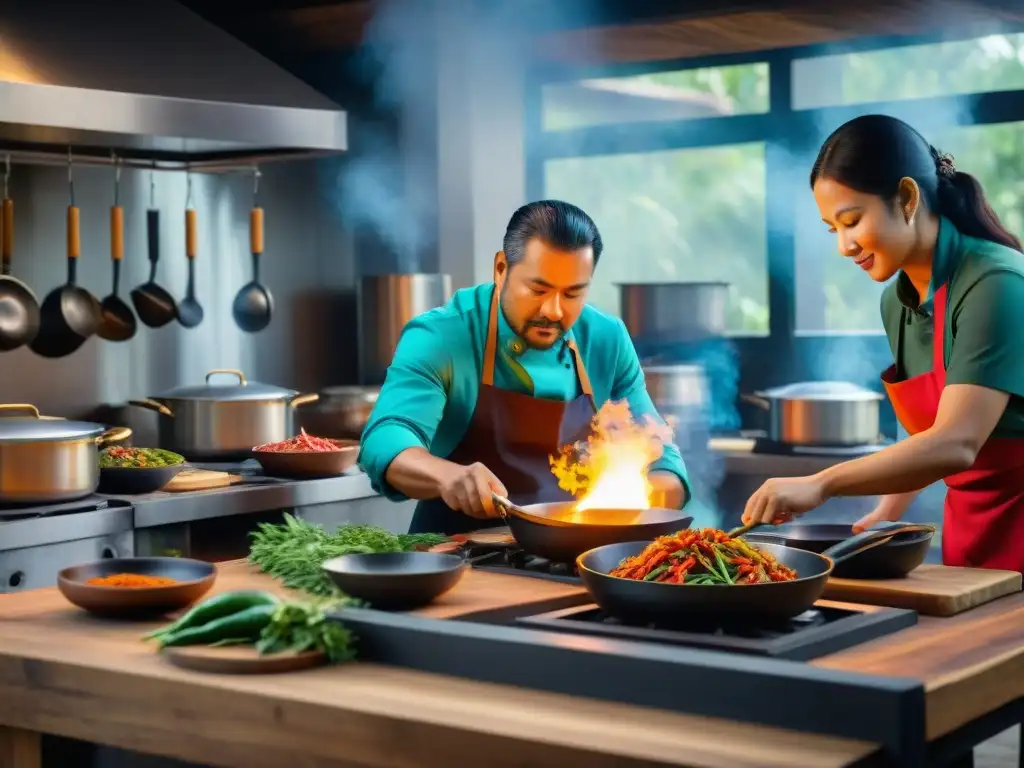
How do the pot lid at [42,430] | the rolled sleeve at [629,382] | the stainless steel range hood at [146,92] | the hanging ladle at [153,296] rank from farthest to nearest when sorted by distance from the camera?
the hanging ladle at [153,296] < the stainless steel range hood at [146,92] < the pot lid at [42,430] < the rolled sleeve at [629,382]

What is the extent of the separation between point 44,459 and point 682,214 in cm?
289

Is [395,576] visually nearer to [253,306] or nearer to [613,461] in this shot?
[613,461]

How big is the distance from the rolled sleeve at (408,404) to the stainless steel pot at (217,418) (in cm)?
140

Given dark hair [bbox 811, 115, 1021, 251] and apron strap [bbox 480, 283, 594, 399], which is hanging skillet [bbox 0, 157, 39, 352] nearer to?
apron strap [bbox 480, 283, 594, 399]

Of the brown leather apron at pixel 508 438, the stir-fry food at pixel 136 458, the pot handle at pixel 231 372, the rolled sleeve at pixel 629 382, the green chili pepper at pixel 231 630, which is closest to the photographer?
the green chili pepper at pixel 231 630

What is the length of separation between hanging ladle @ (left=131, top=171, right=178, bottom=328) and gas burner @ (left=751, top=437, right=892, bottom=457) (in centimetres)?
204

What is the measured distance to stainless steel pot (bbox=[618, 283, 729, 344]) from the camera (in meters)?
5.30

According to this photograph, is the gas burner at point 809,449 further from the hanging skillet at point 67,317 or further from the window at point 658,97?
the hanging skillet at point 67,317

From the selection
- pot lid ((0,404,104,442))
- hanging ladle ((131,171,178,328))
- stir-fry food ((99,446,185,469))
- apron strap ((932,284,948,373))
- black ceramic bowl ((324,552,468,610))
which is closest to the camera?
black ceramic bowl ((324,552,468,610))

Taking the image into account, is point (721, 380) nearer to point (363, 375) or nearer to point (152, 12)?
point (363, 375)

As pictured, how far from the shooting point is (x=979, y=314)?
2502mm

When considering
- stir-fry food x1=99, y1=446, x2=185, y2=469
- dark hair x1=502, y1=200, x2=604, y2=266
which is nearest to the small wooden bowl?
stir-fry food x1=99, y1=446, x2=185, y2=469

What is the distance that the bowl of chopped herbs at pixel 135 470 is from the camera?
4078mm

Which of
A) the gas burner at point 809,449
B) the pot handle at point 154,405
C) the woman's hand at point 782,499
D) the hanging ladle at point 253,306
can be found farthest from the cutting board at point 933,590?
the hanging ladle at point 253,306
